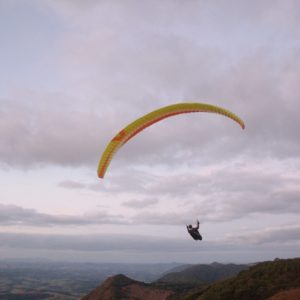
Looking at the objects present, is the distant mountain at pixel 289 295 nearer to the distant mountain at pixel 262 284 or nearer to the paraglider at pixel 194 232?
the distant mountain at pixel 262 284

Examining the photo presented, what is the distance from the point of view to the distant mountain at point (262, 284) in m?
60.6

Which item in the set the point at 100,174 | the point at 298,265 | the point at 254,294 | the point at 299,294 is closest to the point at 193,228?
the point at 100,174

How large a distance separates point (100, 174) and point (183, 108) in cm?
849

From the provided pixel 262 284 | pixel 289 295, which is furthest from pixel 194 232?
pixel 262 284

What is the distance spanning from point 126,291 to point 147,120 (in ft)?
324

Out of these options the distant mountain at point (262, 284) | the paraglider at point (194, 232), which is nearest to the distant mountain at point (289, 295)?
the distant mountain at point (262, 284)

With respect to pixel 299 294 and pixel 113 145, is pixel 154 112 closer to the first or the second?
pixel 113 145

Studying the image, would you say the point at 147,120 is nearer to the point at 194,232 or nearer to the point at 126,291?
the point at 194,232

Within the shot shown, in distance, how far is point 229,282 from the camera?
7075 cm

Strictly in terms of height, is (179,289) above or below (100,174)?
below

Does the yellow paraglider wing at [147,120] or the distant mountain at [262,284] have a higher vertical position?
the yellow paraglider wing at [147,120]

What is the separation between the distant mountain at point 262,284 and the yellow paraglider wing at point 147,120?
38723 mm

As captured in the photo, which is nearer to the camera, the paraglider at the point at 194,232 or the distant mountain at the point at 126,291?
the paraglider at the point at 194,232

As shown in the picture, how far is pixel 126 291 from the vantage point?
11719 centimetres
